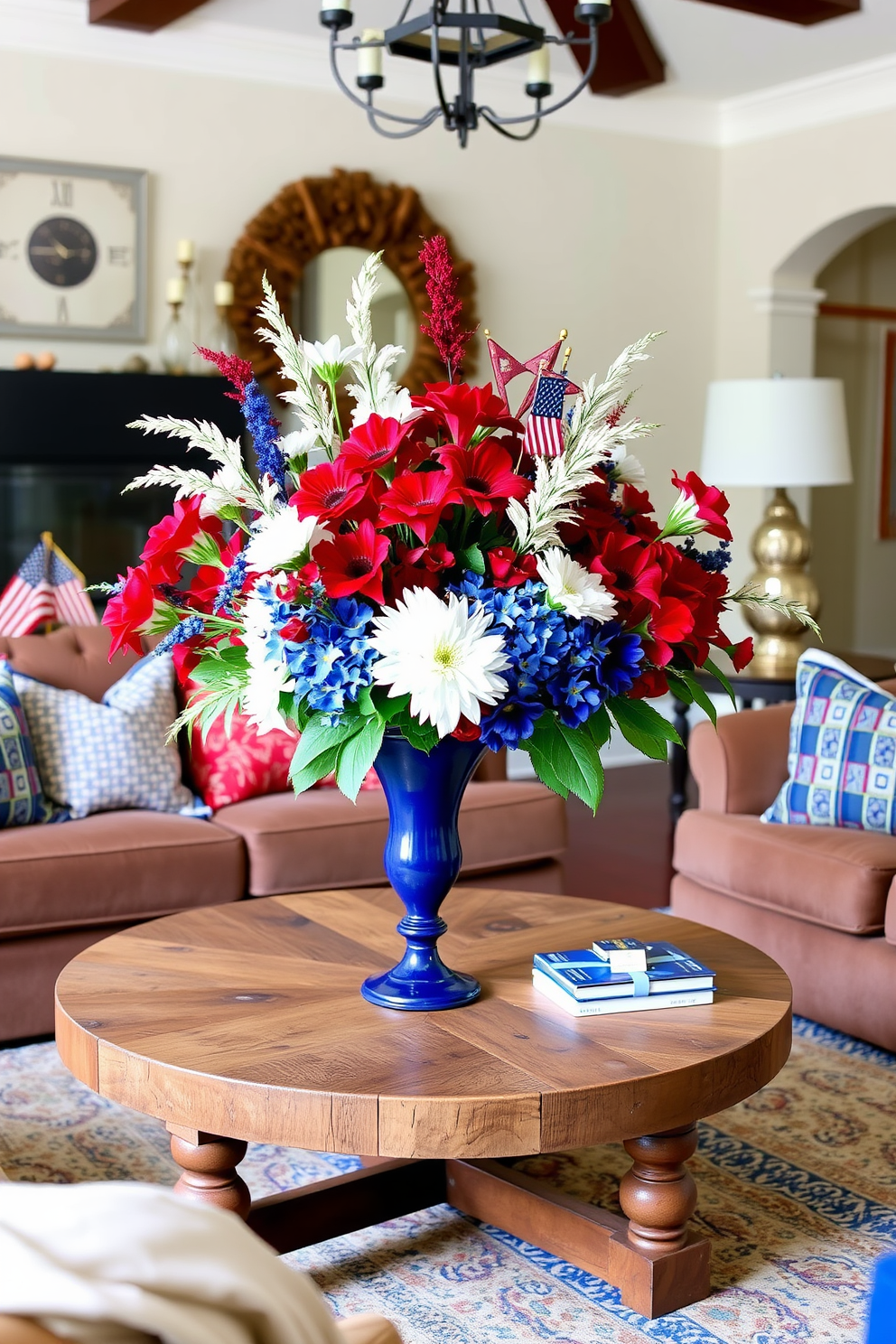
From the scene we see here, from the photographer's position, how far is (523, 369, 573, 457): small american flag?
1.76m

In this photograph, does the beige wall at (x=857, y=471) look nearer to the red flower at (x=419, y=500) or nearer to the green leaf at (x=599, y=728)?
the green leaf at (x=599, y=728)

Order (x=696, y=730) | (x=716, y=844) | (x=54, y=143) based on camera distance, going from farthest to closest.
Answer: (x=54, y=143), (x=696, y=730), (x=716, y=844)

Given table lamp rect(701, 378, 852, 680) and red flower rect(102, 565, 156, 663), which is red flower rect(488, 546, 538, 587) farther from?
table lamp rect(701, 378, 852, 680)

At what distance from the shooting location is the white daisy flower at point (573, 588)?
1.66m

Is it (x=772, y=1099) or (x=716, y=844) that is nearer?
(x=772, y=1099)

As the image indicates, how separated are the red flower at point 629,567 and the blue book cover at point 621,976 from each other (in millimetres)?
553

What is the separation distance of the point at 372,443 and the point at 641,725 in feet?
1.67

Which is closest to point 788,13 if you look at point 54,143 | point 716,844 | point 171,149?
point 171,149

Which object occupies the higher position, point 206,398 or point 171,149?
point 171,149

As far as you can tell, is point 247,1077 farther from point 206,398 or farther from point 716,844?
point 206,398

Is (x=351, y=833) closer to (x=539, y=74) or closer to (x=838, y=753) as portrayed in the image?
(x=838, y=753)

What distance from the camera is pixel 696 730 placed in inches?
140

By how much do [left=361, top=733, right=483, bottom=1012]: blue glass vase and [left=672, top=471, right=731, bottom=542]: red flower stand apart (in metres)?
0.43

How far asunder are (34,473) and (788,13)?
320cm
